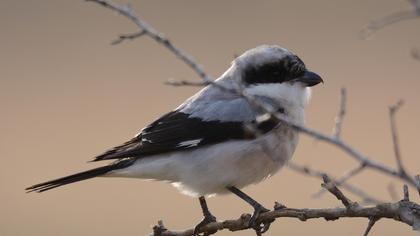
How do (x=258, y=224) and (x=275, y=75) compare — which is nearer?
(x=258, y=224)

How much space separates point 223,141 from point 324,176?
173 cm

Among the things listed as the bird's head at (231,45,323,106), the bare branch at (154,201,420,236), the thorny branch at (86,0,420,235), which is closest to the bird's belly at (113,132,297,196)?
the bird's head at (231,45,323,106)

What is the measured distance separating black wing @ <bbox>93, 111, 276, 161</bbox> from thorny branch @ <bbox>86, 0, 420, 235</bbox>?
733mm

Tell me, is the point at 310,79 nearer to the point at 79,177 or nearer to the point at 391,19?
the point at 79,177

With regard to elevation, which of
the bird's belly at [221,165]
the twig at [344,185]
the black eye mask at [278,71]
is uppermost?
the black eye mask at [278,71]

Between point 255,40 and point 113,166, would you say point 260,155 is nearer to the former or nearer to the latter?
point 113,166

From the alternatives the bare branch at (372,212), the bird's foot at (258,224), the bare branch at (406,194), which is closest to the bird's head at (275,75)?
the bird's foot at (258,224)

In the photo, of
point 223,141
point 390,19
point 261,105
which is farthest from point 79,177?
point 390,19

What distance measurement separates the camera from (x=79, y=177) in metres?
3.76

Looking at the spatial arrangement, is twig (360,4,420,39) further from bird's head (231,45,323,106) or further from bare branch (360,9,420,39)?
bird's head (231,45,323,106)

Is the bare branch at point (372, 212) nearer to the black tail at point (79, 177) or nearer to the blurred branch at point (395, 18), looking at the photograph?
the blurred branch at point (395, 18)

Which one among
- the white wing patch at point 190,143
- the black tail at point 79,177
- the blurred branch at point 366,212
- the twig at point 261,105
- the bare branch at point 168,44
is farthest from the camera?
the white wing patch at point 190,143

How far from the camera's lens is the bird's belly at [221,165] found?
385 cm

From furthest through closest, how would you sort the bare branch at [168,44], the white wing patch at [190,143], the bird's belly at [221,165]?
1. the white wing patch at [190,143]
2. the bird's belly at [221,165]
3. the bare branch at [168,44]
